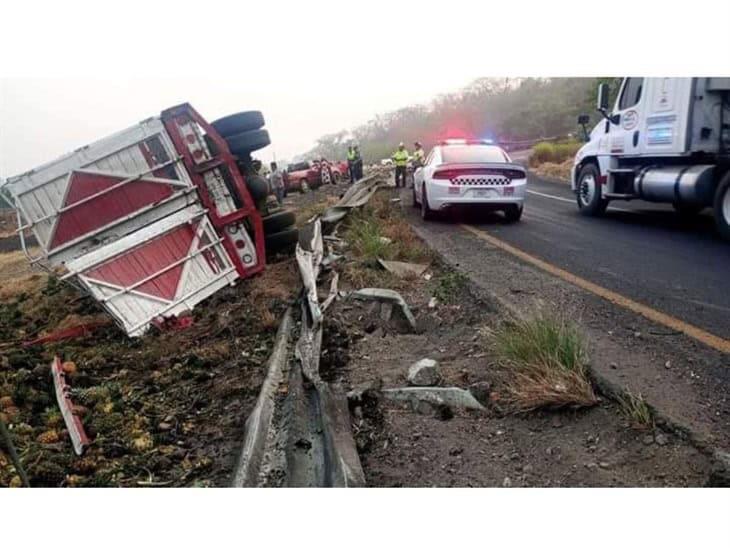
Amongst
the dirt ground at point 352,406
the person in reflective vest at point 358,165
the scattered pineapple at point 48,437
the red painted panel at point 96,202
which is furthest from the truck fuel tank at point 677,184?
the person in reflective vest at point 358,165

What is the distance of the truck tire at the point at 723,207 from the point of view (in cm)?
512

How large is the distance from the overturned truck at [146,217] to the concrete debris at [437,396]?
7.86 feet

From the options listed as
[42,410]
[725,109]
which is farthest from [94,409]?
[725,109]

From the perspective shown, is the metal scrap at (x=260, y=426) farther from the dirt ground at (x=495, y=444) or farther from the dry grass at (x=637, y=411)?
the dry grass at (x=637, y=411)

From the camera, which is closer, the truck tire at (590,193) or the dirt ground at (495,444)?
the dirt ground at (495,444)

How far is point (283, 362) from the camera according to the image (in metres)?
2.99

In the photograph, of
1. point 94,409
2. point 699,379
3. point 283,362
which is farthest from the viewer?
point 283,362

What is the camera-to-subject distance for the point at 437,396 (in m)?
2.33

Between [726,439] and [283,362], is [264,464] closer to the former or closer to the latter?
[283,362]

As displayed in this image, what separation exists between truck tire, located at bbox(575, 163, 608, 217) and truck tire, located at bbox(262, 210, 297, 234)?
426 centimetres

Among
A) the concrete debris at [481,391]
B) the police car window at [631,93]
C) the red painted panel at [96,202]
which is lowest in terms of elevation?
the concrete debris at [481,391]

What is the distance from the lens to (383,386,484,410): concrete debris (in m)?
2.29

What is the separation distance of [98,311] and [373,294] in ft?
8.51

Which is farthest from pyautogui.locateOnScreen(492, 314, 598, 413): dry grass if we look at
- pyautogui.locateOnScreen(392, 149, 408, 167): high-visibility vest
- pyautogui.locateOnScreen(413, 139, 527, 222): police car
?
pyautogui.locateOnScreen(392, 149, 408, 167): high-visibility vest
